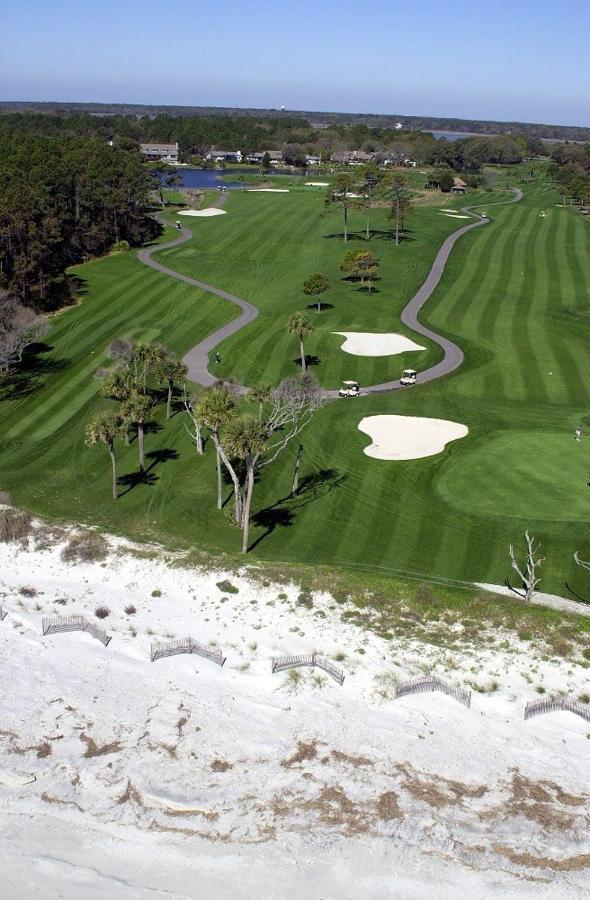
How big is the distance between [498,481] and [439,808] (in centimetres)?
2336

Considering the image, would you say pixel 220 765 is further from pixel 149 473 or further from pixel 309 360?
pixel 309 360

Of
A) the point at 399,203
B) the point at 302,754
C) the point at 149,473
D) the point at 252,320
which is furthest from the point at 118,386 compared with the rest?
the point at 399,203

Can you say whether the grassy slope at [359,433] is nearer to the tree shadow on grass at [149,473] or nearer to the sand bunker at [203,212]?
the tree shadow on grass at [149,473]

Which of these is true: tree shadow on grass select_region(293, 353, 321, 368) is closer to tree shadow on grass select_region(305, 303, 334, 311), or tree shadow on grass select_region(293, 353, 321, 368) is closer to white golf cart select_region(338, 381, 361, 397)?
white golf cart select_region(338, 381, 361, 397)

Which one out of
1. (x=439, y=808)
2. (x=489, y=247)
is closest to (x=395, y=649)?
(x=439, y=808)

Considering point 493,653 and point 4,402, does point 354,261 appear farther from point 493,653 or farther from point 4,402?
point 493,653

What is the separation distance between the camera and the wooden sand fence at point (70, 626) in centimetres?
3353

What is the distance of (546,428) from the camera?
53.2 metres

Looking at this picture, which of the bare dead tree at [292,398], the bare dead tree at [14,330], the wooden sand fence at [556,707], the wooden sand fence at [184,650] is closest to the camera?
the wooden sand fence at [556,707]

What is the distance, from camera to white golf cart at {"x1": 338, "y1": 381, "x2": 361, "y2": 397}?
197 feet

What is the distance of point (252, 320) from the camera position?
79.4 m

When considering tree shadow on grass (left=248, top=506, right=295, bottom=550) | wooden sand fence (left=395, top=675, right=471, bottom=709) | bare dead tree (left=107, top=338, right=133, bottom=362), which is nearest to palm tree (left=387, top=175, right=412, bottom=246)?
bare dead tree (left=107, top=338, right=133, bottom=362)

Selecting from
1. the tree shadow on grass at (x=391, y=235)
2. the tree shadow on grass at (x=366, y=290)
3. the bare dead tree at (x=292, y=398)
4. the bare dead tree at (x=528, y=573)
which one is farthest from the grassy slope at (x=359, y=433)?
the tree shadow on grass at (x=391, y=235)

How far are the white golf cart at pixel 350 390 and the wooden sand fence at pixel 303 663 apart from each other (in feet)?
103
